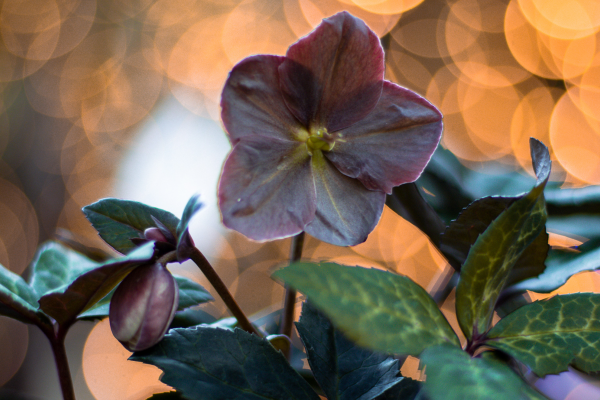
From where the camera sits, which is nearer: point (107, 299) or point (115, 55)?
point (107, 299)

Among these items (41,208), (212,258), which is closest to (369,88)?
(212,258)

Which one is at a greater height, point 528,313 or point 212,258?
point 528,313

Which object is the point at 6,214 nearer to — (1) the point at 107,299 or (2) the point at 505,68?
(1) the point at 107,299

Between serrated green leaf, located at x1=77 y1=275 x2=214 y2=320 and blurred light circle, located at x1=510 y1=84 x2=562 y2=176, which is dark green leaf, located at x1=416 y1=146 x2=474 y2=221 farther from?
blurred light circle, located at x1=510 y1=84 x2=562 y2=176

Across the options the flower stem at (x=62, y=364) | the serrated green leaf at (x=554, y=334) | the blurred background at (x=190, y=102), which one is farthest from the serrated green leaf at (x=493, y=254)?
the blurred background at (x=190, y=102)

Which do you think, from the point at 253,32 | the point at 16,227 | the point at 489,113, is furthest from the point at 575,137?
the point at 16,227

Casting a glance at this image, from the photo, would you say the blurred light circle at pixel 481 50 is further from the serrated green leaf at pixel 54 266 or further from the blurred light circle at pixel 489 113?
the serrated green leaf at pixel 54 266
